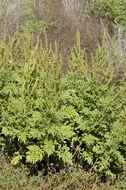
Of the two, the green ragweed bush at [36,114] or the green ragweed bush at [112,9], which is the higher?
the green ragweed bush at [112,9]

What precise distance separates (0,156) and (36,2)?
6927 millimetres

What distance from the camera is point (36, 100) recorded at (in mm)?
3691

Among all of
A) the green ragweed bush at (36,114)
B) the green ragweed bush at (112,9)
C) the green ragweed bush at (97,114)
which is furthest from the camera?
the green ragweed bush at (112,9)

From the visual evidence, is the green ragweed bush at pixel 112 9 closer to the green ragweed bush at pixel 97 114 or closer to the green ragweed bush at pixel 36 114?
the green ragweed bush at pixel 97 114

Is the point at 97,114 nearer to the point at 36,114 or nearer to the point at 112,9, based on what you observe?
the point at 36,114

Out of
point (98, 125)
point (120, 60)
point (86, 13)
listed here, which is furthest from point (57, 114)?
point (86, 13)

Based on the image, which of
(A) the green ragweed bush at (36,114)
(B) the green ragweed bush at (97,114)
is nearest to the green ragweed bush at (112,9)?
(B) the green ragweed bush at (97,114)

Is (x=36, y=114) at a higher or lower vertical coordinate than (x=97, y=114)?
higher

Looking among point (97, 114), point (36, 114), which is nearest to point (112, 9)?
point (97, 114)

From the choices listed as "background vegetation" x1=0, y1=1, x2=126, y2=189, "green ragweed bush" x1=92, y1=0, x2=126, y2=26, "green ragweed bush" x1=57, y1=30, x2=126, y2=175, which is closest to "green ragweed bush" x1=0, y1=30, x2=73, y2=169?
"background vegetation" x1=0, y1=1, x2=126, y2=189

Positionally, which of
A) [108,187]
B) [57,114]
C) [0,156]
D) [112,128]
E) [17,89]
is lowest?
[108,187]

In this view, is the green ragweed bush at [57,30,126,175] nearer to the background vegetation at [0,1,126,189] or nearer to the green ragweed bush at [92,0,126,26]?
the background vegetation at [0,1,126,189]

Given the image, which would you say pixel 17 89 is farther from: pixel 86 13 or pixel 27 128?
pixel 86 13

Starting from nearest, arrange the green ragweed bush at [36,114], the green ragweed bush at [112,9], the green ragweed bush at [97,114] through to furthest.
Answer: the green ragweed bush at [36,114] < the green ragweed bush at [97,114] < the green ragweed bush at [112,9]
